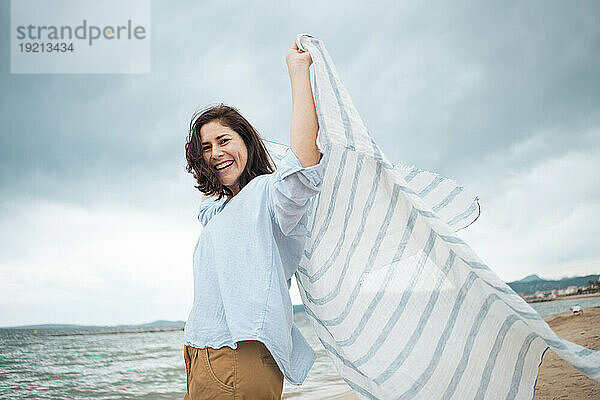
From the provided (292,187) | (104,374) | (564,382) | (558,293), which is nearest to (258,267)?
(292,187)

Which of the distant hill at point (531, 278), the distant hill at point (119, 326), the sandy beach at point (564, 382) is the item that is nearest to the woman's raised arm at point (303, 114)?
the sandy beach at point (564, 382)

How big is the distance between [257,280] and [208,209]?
20.2 inches

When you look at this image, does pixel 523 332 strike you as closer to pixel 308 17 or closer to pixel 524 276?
pixel 308 17

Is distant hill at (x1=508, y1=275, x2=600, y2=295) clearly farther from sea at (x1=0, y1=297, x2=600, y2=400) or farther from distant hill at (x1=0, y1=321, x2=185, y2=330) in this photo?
distant hill at (x1=0, y1=321, x2=185, y2=330)

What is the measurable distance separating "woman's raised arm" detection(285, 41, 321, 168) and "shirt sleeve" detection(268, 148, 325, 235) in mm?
21

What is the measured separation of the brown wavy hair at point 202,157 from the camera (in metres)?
1.39

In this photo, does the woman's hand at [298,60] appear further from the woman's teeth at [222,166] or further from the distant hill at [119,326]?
the distant hill at [119,326]

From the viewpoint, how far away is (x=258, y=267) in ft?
3.74

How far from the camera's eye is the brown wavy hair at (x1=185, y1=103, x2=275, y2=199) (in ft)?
4.58

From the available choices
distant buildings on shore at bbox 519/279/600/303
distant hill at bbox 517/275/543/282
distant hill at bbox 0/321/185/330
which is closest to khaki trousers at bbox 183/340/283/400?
distant buildings on shore at bbox 519/279/600/303

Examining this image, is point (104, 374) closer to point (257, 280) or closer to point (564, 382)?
point (564, 382)

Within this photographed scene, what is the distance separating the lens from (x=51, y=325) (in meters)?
21.0

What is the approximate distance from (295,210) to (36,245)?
2231 centimetres

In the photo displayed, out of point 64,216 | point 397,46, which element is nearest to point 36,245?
point 64,216
